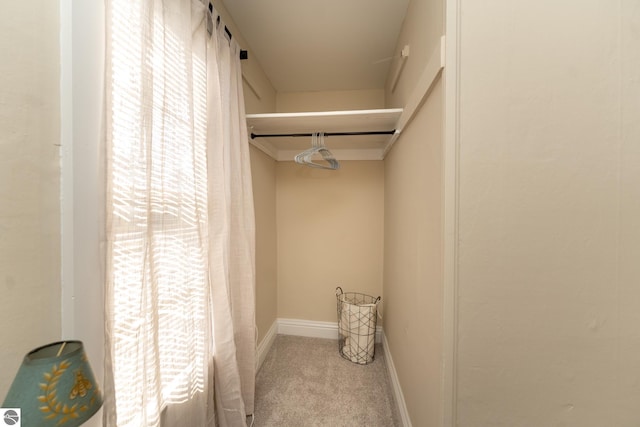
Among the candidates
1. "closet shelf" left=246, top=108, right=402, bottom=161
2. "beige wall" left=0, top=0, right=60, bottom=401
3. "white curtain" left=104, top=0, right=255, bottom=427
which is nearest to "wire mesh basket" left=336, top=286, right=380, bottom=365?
"white curtain" left=104, top=0, right=255, bottom=427

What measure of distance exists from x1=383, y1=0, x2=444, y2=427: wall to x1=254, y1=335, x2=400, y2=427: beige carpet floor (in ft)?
0.86

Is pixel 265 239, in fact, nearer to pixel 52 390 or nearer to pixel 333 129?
pixel 333 129

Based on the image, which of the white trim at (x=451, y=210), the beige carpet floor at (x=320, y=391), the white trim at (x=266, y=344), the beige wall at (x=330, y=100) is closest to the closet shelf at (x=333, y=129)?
the beige wall at (x=330, y=100)

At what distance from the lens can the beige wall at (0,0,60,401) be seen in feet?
1.68

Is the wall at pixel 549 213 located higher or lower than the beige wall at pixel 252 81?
lower

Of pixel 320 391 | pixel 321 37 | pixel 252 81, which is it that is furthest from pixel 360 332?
pixel 321 37

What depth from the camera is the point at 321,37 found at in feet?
5.21

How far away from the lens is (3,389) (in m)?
0.50

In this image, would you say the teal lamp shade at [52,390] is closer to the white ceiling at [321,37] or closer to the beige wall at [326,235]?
the white ceiling at [321,37]

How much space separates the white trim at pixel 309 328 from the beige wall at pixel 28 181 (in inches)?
75.1

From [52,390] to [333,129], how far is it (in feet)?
5.61

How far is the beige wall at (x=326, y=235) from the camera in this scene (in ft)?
7.32

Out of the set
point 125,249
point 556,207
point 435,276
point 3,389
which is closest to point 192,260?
point 125,249

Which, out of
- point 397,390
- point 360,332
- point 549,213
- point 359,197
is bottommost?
point 397,390
